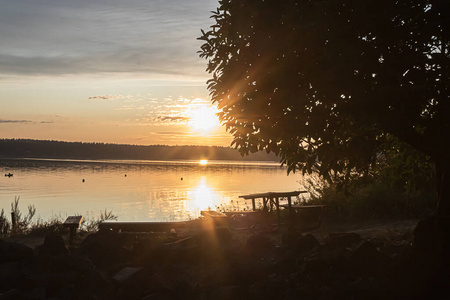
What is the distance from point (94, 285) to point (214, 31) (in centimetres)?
691

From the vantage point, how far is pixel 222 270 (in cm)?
1143

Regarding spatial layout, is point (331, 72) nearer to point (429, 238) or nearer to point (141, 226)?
point (429, 238)

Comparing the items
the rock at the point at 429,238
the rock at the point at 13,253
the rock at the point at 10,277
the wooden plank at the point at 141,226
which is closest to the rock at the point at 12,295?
the rock at the point at 10,277

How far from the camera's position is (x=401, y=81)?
9438 mm

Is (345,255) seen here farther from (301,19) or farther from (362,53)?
(301,19)

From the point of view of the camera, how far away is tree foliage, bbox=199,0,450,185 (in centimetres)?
950

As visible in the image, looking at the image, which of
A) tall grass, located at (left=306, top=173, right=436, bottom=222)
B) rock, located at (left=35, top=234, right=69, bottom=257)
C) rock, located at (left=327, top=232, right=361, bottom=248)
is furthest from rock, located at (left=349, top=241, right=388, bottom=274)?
tall grass, located at (left=306, top=173, right=436, bottom=222)

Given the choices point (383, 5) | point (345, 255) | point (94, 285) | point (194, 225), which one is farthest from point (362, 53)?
point (194, 225)

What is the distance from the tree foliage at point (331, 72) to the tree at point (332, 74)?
2 centimetres

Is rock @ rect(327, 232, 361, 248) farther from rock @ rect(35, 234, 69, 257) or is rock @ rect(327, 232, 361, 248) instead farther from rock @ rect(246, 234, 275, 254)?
rock @ rect(35, 234, 69, 257)

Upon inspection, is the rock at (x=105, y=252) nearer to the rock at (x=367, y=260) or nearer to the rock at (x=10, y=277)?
the rock at (x=10, y=277)

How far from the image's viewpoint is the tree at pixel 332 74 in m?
9.51

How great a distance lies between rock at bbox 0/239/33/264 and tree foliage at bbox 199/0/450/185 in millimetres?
6121

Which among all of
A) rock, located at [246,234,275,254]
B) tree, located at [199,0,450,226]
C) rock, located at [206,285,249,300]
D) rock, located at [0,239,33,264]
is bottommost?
rock, located at [206,285,249,300]
